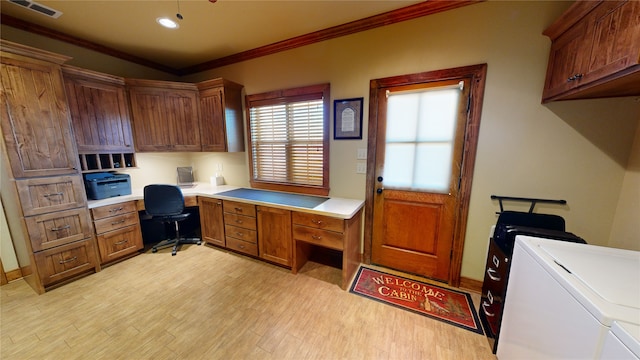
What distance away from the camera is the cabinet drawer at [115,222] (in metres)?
2.42

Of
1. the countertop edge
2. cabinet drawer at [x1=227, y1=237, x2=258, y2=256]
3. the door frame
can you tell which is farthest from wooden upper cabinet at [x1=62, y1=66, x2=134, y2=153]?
the door frame

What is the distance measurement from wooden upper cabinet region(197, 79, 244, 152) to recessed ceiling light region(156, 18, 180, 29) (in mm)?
673

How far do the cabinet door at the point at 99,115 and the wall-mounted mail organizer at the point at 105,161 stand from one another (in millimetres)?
179

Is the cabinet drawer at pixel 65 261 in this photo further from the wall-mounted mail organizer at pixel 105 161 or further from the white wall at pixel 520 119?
the white wall at pixel 520 119

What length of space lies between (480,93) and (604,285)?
5.25ft

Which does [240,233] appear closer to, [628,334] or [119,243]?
[119,243]

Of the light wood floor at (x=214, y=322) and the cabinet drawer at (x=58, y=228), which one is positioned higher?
the cabinet drawer at (x=58, y=228)

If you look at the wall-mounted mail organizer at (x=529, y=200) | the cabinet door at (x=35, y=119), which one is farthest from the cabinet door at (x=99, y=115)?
the wall-mounted mail organizer at (x=529, y=200)

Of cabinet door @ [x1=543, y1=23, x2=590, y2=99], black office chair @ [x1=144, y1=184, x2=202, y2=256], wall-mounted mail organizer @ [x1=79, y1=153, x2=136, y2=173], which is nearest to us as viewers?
cabinet door @ [x1=543, y1=23, x2=590, y2=99]

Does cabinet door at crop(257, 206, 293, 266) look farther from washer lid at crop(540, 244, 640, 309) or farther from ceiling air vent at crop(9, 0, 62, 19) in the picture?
ceiling air vent at crop(9, 0, 62, 19)

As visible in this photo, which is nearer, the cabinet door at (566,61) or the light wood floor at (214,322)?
the cabinet door at (566,61)

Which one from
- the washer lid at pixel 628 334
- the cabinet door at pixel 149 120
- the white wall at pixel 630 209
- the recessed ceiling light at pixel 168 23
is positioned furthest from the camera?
the cabinet door at pixel 149 120

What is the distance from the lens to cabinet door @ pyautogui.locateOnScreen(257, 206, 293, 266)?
2.38 m

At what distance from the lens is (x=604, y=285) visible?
33.1 inches
